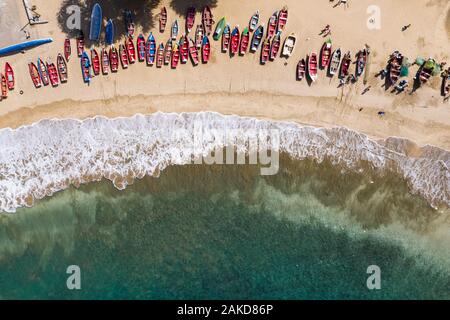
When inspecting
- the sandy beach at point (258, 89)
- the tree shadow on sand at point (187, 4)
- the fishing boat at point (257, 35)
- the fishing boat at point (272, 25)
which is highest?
the tree shadow on sand at point (187, 4)

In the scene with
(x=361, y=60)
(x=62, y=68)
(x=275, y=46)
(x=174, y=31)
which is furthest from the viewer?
(x=62, y=68)

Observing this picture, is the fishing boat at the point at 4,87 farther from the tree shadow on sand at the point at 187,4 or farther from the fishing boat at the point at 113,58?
the tree shadow on sand at the point at 187,4

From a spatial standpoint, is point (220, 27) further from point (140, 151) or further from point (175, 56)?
point (140, 151)

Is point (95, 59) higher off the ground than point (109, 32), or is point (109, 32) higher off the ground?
point (109, 32)

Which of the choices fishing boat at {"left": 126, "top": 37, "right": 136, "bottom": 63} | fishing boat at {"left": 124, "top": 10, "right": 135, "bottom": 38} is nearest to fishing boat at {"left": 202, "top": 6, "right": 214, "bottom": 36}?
fishing boat at {"left": 124, "top": 10, "right": 135, "bottom": 38}

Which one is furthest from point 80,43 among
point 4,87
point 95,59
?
point 4,87

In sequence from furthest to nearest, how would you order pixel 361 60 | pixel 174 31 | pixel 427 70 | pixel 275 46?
pixel 174 31, pixel 275 46, pixel 361 60, pixel 427 70

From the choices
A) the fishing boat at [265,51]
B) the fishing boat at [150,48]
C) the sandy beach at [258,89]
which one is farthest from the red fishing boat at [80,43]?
the fishing boat at [265,51]
